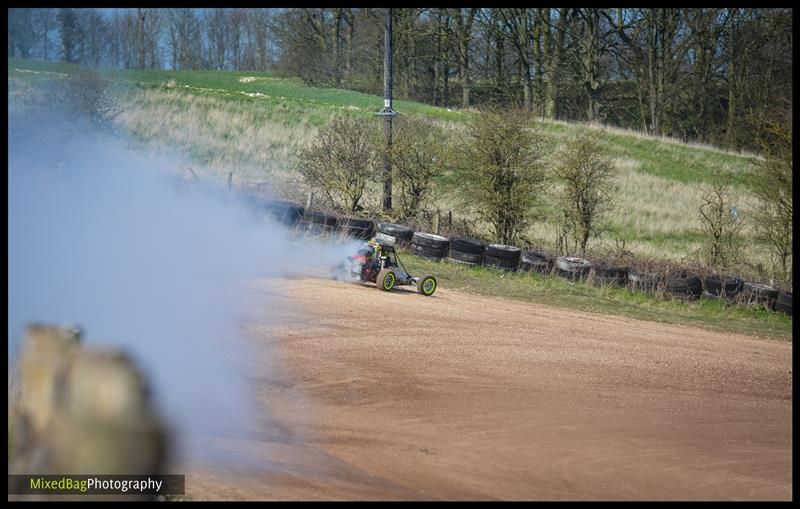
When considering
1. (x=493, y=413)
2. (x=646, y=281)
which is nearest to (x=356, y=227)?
(x=646, y=281)

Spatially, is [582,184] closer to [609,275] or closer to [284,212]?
[609,275]

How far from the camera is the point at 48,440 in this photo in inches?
286

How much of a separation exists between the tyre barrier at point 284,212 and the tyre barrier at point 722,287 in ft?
35.7

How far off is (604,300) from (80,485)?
54.6 feet

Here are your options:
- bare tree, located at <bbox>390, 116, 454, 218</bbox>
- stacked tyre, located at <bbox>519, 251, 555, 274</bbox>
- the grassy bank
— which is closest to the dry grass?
the grassy bank

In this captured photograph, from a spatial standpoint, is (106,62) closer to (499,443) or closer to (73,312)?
(73,312)

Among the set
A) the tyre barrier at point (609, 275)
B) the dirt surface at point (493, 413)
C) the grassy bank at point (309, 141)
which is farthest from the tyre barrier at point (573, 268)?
the dirt surface at point (493, 413)

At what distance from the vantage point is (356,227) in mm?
24141

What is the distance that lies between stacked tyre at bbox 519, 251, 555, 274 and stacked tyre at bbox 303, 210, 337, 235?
517 centimetres

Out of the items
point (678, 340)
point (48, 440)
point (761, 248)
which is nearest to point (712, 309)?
point (678, 340)

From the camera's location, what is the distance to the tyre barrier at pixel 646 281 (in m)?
23.1

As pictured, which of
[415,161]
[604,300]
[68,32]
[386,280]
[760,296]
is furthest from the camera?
[415,161]

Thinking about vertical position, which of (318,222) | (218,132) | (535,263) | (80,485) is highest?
(218,132)

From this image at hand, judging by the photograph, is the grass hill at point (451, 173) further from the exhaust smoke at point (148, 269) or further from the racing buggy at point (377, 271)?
the exhaust smoke at point (148, 269)
